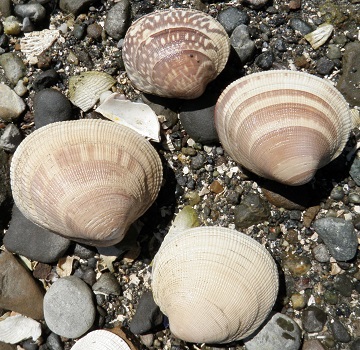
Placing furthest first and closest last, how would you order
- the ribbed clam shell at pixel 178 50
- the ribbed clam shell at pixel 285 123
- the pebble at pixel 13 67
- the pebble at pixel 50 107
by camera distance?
the pebble at pixel 13 67 < the pebble at pixel 50 107 < the ribbed clam shell at pixel 178 50 < the ribbed clam shell at pixel 285 123

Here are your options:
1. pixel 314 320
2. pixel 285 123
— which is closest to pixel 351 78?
pixel 285 123

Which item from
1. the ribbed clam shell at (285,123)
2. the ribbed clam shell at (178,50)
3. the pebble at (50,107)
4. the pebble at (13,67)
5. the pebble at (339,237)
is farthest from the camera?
the pebble at (13,67)

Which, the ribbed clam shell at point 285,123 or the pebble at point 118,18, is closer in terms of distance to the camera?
the ribbed clam shell at point 285,123

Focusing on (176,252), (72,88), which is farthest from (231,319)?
(72,88)

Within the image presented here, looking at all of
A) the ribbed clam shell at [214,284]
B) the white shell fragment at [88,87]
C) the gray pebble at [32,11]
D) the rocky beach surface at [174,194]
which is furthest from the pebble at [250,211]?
the gray pebble at [32,11]

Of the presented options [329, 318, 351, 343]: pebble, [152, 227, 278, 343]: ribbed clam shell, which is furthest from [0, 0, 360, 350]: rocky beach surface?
[152, 227, 278, 343]: ribbed clam shell

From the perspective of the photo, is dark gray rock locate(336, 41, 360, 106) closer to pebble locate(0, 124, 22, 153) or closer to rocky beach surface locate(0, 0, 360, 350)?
rocky beach surface locate(0, 0, 360, 350)

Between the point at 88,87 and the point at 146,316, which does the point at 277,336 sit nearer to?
the point at 146,316

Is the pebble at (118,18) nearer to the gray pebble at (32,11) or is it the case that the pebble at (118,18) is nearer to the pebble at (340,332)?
the gray pebble at (32,11)
